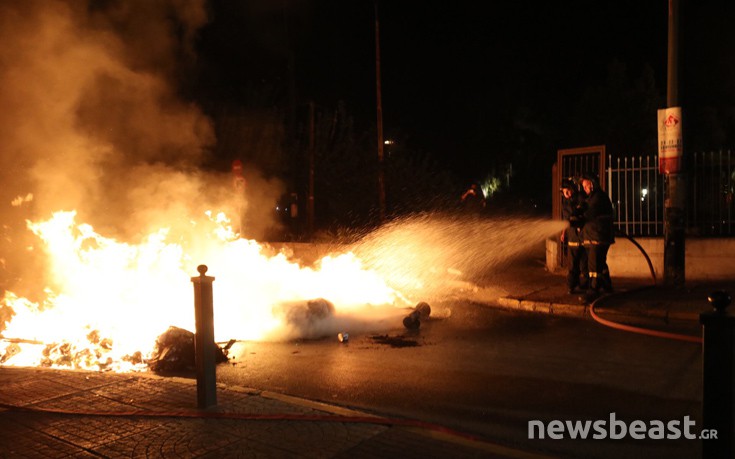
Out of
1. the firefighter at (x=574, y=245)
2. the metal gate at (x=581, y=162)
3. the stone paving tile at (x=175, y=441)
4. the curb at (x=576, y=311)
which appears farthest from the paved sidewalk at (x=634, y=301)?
the stone paving tile at (x=175, y=441)

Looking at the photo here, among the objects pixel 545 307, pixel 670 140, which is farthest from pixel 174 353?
pixel 670 140

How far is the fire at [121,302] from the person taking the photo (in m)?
7.32

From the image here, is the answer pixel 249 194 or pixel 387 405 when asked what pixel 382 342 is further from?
pixel 249 194

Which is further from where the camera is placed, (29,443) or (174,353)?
(174,353)

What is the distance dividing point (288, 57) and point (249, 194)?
25.4 ft

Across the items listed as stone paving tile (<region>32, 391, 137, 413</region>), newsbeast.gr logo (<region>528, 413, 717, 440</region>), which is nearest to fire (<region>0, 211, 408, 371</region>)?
stone paving tile (<region>32, 391, 137, 413</region>)

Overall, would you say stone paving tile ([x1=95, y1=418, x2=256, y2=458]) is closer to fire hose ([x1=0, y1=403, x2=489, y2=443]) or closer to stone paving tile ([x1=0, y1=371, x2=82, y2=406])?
fire hose ([x1=0, y1=403, x2=489, y2=443])

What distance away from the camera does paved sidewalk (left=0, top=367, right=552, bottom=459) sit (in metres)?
4.13

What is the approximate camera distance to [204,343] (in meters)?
5.08

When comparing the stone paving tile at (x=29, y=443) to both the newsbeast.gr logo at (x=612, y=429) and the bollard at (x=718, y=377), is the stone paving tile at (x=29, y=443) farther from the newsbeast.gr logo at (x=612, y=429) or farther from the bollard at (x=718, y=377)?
the bollard at (x=718, y=377)

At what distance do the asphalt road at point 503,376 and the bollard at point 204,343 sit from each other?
0.95m

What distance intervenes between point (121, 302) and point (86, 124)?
3161 millimetres

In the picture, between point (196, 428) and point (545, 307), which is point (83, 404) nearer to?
point (196, 428)

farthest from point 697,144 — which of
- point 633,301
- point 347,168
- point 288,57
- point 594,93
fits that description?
point 633,301
